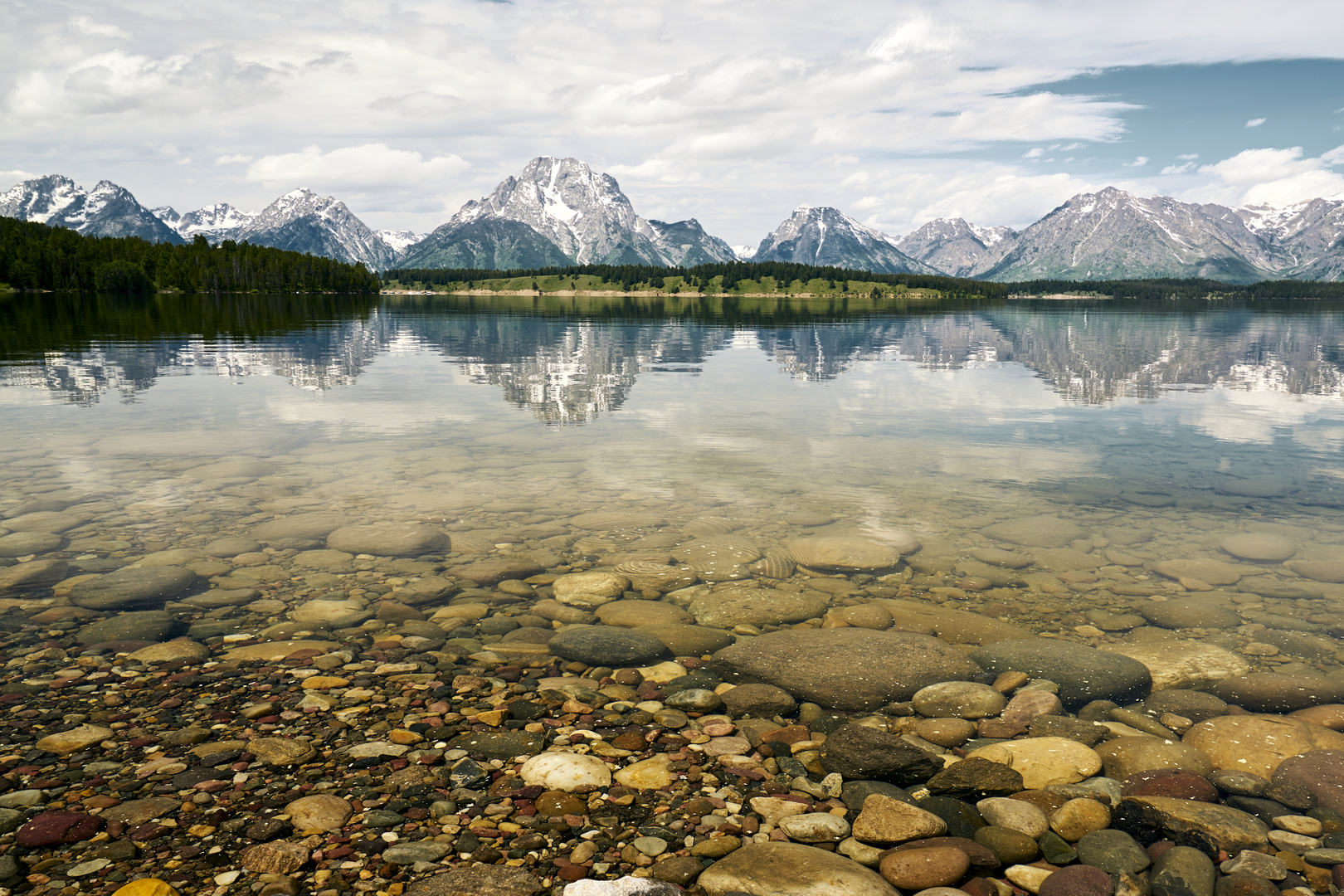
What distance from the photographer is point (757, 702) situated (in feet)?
34.0

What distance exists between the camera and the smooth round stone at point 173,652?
10.8 m

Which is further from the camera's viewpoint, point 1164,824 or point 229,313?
point 229,313

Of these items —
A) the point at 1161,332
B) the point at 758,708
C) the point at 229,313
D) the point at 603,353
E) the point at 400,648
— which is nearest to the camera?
the point at 758,708

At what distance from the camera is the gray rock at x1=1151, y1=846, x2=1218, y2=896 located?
6.73m

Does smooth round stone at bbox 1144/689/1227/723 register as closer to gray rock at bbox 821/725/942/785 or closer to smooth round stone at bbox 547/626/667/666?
gray rock at bbox 821/725/942/785

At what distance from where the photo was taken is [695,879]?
21.9 feet

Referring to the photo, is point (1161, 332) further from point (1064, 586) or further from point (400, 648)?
point (400, 648)

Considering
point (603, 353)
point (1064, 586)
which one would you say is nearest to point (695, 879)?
point (1064, 586)

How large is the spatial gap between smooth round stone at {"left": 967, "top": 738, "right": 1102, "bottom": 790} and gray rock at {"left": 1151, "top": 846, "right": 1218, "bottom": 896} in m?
1.41

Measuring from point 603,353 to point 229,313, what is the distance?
99.7 m

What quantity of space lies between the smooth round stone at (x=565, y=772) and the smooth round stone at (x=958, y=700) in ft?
16.4

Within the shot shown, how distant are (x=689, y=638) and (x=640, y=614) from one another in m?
1.29

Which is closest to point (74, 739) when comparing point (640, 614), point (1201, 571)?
point (640, 614)

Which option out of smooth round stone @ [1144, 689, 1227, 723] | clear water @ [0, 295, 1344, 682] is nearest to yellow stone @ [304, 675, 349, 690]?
clear water @ [0, 295, 1344, 682]
